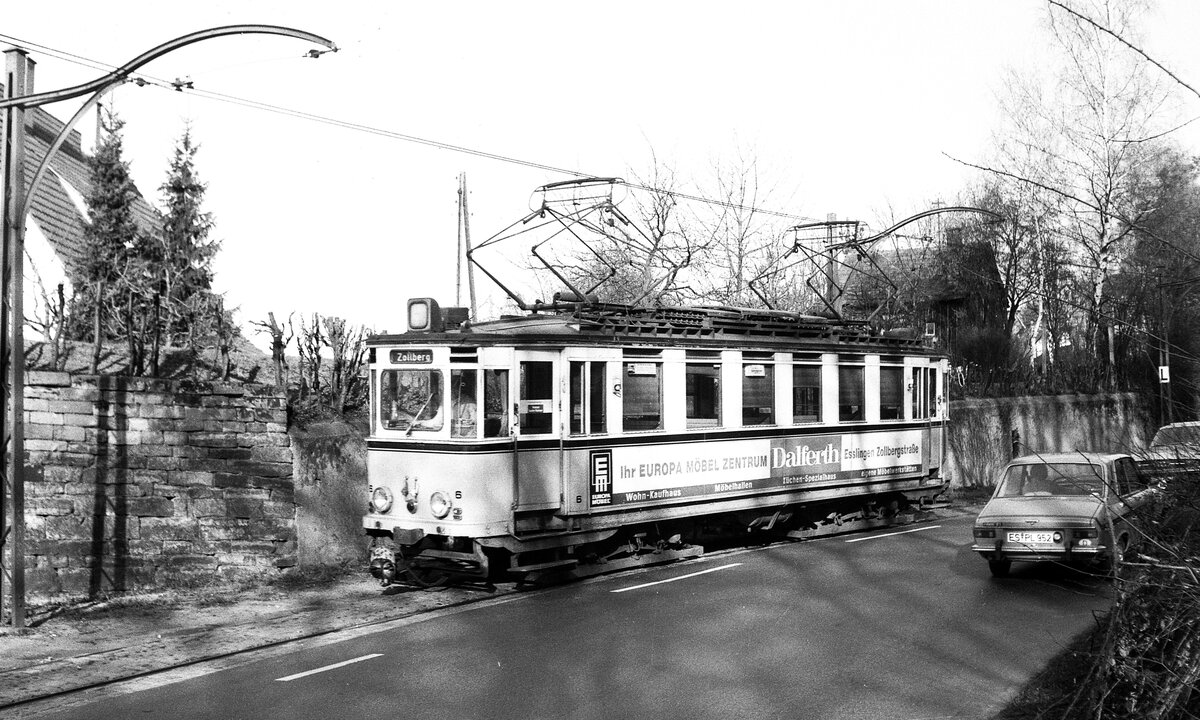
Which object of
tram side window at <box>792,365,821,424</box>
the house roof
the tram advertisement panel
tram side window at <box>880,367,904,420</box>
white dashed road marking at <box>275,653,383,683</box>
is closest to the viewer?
white dashed road marking at <box>275,653,383,683</box>

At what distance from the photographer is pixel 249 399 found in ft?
46.1

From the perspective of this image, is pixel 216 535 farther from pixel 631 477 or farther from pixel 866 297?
pixel 866 297

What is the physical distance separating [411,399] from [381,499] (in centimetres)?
124

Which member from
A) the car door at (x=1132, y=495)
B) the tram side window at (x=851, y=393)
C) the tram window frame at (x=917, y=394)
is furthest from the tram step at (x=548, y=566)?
the tram window frame at (x=917, y=394)

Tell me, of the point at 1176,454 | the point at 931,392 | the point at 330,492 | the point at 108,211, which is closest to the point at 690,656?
the point at 1176,454

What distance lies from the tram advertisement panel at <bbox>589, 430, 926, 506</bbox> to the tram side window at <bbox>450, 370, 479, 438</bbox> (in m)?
1.72

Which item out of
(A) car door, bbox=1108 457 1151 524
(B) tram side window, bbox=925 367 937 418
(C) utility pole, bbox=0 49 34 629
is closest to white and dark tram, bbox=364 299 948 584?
(B) tram side window, bbox=925 367 937 418

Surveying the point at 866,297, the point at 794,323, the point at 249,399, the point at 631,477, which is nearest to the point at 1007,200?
the point at 866,297

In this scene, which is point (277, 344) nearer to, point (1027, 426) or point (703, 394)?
point (703, 394)

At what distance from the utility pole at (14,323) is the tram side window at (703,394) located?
808 centimetres

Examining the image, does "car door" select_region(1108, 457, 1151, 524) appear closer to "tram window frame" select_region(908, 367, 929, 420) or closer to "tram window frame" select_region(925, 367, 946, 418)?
"tram window frame" select_region(908, 367, 929, 420)

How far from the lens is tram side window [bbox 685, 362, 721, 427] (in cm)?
1523

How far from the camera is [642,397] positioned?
1457cm

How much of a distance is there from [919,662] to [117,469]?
30.1 feet
